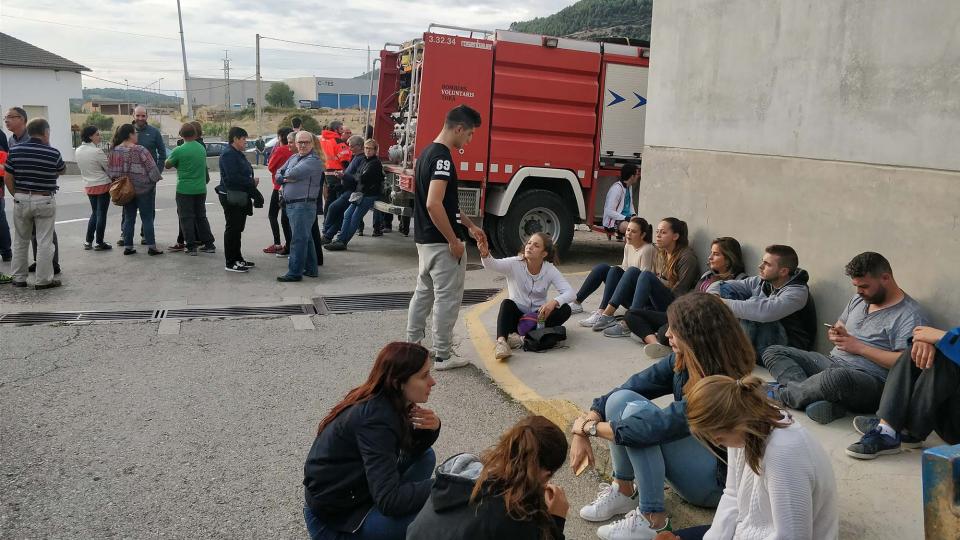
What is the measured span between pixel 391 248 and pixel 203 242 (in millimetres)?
2725

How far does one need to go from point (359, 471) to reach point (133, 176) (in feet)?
29.4

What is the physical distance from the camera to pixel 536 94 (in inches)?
436

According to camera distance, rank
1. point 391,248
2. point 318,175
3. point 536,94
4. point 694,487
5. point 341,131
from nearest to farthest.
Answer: point 694,487, point 318,175, point 536,94, point 391,248, point 341,131

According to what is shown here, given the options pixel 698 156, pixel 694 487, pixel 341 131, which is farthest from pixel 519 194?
pixel 694 487

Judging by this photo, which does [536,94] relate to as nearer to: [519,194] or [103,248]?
[519,194]

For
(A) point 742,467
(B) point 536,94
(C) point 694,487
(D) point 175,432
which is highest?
(B) point 536,94

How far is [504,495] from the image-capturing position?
262 cm

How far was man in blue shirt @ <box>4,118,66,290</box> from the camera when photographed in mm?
8938

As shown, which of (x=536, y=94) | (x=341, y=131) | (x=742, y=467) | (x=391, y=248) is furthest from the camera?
(x=341, y=131)

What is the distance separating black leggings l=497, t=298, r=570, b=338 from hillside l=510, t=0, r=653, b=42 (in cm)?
1757

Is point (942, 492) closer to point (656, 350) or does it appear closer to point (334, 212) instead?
point (656, 350)

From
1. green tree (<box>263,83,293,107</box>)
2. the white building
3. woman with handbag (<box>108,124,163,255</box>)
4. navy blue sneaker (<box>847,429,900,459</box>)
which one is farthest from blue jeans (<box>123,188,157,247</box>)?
green tree (<box>263,83,293,107</box>)

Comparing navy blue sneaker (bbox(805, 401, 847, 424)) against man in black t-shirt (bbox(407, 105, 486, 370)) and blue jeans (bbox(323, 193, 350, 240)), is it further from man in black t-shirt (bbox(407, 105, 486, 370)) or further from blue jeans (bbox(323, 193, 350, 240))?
blue jeans (bbox(323, 193, 350, 240))

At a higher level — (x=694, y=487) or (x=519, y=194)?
(x=519, y=194)
